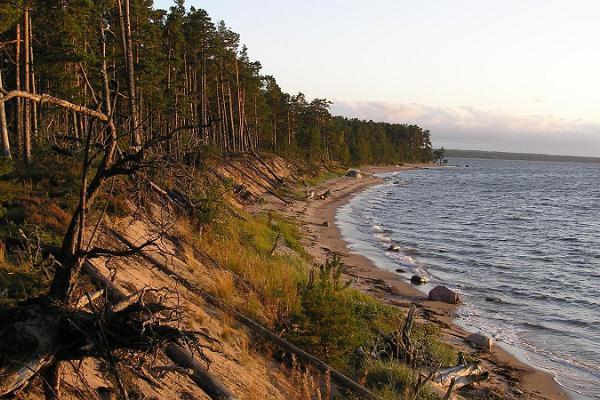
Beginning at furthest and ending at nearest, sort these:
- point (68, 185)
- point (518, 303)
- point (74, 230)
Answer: point (518, 303), point (68, 185), point (74, 230)

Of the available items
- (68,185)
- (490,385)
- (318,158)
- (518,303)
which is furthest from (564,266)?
(318,158)

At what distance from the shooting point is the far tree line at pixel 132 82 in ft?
23.8

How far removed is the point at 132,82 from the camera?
658 inches

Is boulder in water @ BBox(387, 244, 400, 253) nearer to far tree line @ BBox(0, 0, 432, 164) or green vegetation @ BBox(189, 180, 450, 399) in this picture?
far tree line @ BBox(0, 0, 432, 164)

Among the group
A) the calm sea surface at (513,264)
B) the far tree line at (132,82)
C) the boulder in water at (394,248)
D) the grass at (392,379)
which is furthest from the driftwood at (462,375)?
the boulder in water at (394,248)

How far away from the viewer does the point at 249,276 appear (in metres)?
12.9

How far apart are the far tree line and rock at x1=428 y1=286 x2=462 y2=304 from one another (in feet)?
35.2

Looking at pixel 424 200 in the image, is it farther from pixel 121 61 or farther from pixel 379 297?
pixel 379 297

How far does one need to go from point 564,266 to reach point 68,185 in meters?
28.0

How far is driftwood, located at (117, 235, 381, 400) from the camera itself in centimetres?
784

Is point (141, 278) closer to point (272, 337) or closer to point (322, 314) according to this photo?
point (272, 337)

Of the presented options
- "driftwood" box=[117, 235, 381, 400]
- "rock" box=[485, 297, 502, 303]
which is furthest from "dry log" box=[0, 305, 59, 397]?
"rock" box=[485, 297, 502, 303]

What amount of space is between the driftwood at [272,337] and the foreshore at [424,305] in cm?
579

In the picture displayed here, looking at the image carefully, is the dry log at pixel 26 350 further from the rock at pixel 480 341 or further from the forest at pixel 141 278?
the rock at pixel 480 341
